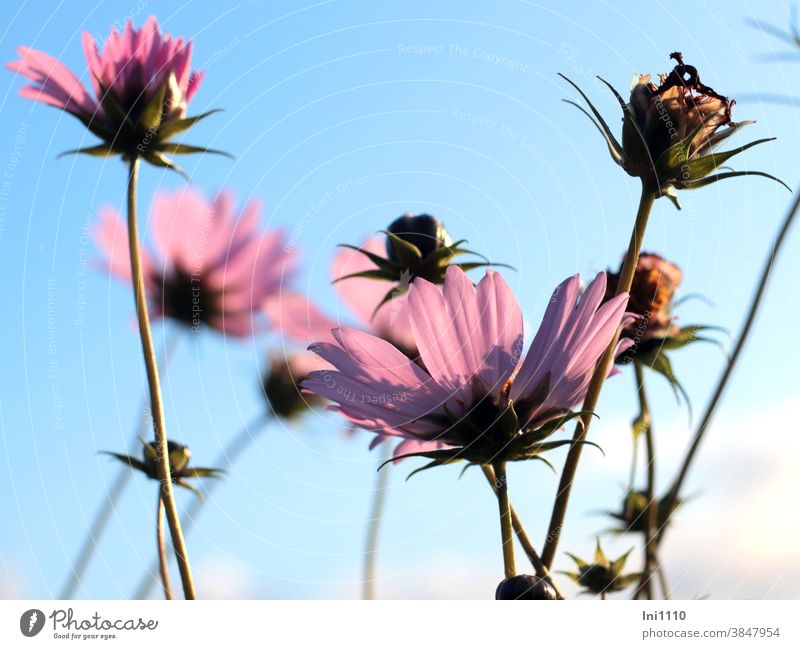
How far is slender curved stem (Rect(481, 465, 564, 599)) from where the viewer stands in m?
0.50

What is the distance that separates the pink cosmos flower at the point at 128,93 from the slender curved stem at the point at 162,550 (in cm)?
27

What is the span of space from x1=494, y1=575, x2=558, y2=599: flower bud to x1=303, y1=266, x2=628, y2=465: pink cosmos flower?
0.09 metres

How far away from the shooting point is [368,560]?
729 mm

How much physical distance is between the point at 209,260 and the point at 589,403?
71 centimetres

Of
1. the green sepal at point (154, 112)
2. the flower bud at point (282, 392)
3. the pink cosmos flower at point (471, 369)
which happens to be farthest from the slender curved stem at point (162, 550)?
the flower bud at point (282, 392)

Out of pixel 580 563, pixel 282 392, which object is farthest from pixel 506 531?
pixel 282 392

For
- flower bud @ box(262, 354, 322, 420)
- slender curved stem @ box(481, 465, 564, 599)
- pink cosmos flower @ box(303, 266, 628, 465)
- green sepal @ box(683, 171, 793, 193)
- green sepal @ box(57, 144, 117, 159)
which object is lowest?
slender curved stem @ box(481, 465, 564, 599)

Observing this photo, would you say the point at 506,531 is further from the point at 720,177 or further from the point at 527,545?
the point at 720,177

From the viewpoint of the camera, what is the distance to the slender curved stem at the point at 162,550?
2.07 feet

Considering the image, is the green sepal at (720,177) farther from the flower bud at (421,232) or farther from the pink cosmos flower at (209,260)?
the pink cosmos flower at (209,260)

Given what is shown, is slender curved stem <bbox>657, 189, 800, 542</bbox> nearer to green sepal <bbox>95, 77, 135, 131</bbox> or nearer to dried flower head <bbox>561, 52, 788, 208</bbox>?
dried flower head <bbox>561, 52, 788, 208</bbox>

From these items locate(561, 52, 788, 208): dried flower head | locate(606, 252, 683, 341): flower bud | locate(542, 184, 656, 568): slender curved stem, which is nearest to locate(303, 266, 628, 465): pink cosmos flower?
locate(542, 184, 656, 568): slender curved stem
